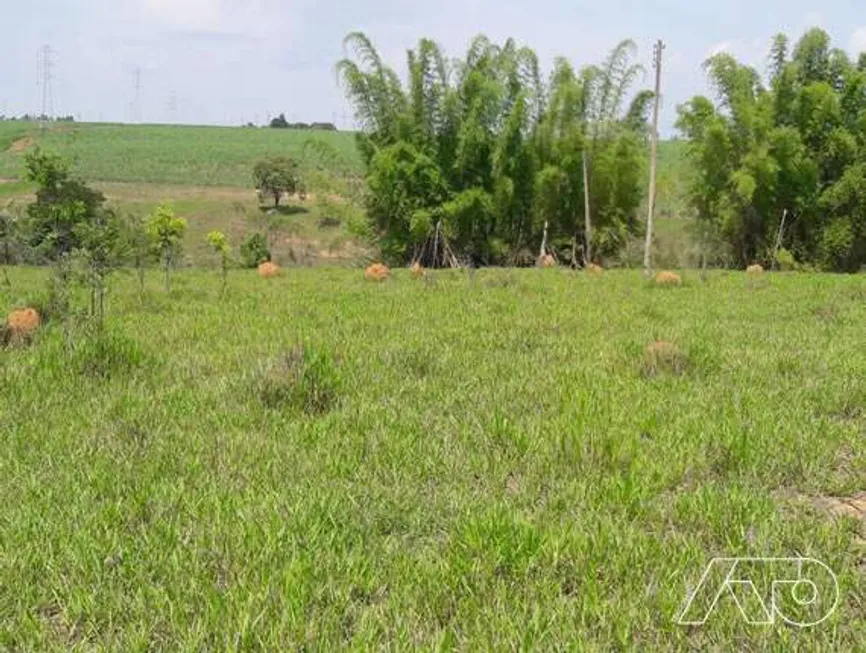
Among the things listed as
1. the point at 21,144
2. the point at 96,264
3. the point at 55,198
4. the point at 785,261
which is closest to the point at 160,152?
the point at 21,144

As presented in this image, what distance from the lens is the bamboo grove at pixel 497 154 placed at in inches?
866

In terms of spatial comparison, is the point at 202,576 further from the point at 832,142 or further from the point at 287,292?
the point at 832,142

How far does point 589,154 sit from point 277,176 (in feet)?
90.3

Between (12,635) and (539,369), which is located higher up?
(539,369)

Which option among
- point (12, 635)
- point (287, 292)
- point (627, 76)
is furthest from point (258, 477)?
point (627, 76)

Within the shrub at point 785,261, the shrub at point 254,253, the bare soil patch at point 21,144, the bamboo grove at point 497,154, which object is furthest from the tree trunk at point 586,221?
the bare soil patch at point 21,144

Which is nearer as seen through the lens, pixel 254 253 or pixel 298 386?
pixel 298 386

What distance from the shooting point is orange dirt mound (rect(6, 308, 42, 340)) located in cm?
702

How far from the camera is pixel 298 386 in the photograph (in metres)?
4.97

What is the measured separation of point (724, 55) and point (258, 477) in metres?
22.9

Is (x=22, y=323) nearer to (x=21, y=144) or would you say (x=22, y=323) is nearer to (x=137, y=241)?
(x=137, y=241)

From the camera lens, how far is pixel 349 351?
6.68 meters

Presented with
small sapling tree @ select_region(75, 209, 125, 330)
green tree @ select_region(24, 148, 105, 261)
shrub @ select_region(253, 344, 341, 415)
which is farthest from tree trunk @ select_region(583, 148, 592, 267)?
shrub @ select_region(253, 344, 341, 415)

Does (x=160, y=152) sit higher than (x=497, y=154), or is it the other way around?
(x=160, y=152)
